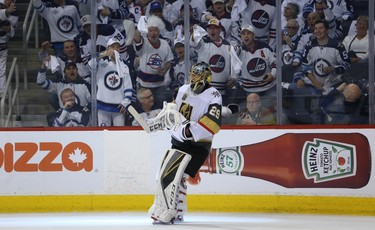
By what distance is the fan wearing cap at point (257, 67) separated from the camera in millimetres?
9805

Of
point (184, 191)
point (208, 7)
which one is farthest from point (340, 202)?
point (208, 7)

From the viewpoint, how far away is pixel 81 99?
10.1 m

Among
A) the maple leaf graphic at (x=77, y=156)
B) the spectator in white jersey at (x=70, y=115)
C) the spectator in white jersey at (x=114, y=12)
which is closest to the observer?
the maple leaf graphic at (x=77, y=156)

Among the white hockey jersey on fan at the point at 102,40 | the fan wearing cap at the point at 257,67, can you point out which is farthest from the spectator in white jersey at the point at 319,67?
the white hockey jersey on fan at the point at 102,40

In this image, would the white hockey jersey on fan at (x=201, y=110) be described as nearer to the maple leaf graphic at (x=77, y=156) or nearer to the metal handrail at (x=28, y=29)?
the maple leaf graphic at (x=77, y=156)

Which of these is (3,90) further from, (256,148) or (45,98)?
(256,148)

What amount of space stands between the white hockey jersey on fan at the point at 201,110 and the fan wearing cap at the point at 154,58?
1.77m

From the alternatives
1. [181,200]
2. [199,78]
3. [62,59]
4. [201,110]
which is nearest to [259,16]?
[199,78]

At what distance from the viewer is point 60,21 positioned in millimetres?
10367

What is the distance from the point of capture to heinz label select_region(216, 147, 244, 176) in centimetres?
955

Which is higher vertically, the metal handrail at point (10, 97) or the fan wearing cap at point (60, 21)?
the fan wearing cap at point (60, 21)

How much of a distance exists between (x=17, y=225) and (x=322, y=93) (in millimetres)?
3568

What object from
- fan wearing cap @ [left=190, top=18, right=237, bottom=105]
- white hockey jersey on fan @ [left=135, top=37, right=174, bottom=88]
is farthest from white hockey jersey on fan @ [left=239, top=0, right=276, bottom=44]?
white hockey jersey on fan @ [left=135, top=37, right=174, bottom=88]

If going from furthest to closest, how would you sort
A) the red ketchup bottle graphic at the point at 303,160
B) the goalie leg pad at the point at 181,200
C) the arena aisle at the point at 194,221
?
1. the red ketchup bottle graphic at the point at 303,160
2. the goalie leg pad at the point at 181,200
3. the arena aisle at the point at 194,221
